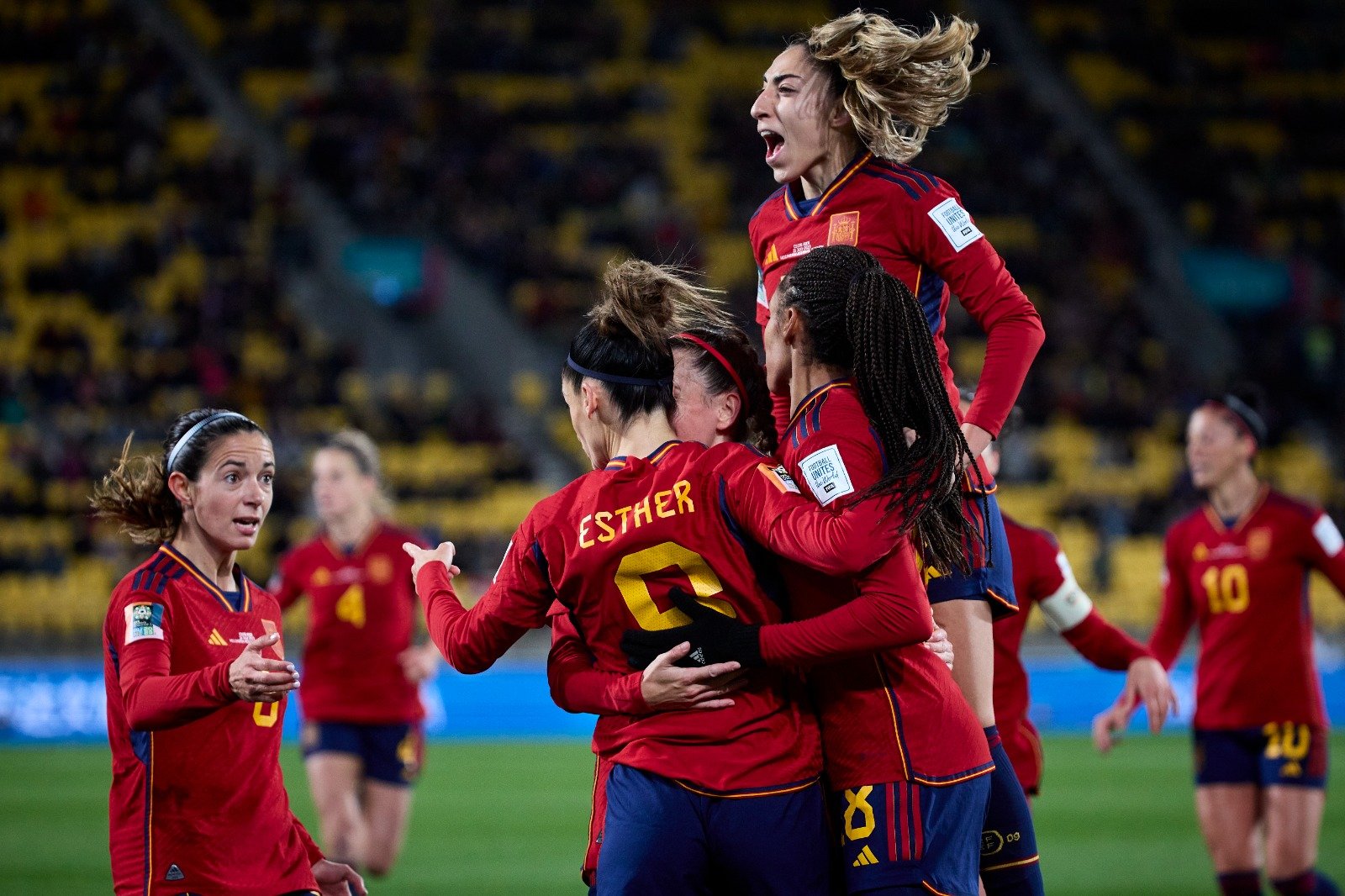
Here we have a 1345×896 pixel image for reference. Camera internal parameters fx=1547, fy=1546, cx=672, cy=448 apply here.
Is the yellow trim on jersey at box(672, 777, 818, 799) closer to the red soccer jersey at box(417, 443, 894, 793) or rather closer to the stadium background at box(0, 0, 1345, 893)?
the red soccer jersey at box(417, 443, 894, 793)

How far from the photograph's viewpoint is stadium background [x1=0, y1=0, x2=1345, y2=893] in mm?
16219

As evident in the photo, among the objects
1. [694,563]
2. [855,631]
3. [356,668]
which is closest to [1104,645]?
[855,631]

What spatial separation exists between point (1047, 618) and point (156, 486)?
290 cm

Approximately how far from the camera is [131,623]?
391cm

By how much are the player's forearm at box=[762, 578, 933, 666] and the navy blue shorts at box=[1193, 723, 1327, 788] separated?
4.14 m

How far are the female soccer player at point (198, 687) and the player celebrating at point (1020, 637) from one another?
2.14 metres

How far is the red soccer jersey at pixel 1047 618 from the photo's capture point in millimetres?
5031

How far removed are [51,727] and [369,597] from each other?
7736 millimetres

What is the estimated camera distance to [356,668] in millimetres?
8242

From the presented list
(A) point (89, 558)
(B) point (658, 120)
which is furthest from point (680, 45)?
(A) point (89, 558)

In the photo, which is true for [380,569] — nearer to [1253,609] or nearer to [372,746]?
[372,746]

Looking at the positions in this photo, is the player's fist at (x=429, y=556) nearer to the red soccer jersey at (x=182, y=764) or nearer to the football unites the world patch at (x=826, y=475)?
the red soccer jersey at (x=182, y=764)

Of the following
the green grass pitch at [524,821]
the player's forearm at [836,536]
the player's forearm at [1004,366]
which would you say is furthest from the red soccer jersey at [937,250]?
the green grass pitch at [524,821]

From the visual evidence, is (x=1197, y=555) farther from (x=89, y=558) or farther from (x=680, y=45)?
(x=680, y=45)
